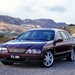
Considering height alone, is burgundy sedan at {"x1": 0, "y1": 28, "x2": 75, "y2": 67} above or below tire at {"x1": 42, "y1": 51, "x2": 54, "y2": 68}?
above

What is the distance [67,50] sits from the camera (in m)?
14.6

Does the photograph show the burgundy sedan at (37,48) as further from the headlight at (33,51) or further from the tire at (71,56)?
the tire at (71,56)

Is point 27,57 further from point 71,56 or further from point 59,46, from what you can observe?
point 71,56

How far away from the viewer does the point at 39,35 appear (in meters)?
13.8

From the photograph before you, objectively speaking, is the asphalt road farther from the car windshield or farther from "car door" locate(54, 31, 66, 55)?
the car windshield

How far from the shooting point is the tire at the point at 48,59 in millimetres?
12630

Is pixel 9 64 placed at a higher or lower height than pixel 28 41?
lower

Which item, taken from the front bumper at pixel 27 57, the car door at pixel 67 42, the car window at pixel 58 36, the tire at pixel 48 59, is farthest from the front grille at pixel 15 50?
the car door at pixel 67 42

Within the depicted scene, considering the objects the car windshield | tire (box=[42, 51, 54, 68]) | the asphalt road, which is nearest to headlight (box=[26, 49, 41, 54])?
tire (box=[42, 51, 54, 68])

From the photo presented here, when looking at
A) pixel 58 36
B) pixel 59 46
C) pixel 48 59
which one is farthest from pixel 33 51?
pixel 58 36

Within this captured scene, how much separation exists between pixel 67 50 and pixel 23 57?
111 inches

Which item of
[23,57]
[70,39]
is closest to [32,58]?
[23,57]

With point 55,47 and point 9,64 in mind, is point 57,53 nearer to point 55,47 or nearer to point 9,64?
point 55,47

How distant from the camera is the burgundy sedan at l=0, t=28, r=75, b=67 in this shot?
40.4 ft
